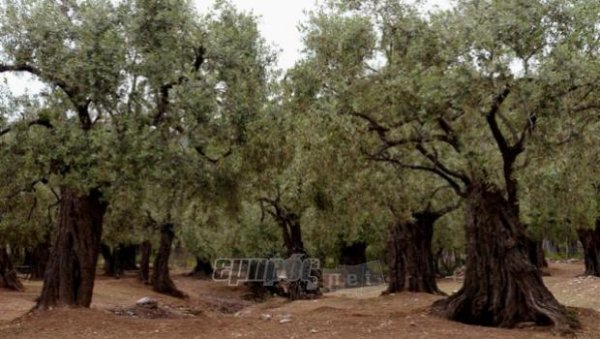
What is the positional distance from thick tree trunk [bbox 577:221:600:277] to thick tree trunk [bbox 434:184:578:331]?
22.9m

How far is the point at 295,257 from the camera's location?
102 ft

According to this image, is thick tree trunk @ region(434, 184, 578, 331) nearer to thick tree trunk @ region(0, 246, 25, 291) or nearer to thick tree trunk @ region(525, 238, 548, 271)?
thick tree trunk @ region(0, 246, 25, 291)

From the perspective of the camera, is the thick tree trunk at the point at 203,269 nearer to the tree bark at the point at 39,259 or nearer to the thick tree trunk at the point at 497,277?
the tree bark at the point at 39,259

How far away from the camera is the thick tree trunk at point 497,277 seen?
13933 mm

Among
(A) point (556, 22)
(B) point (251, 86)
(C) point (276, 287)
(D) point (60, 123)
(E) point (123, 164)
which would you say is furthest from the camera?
(C) point (276, 287)

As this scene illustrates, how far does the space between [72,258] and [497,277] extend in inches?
403

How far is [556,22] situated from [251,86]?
7103 mm

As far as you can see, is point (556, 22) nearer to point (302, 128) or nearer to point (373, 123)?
point (373, 123)

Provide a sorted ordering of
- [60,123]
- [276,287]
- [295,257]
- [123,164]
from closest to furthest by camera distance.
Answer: [123,164] → [60,123] → [295,257] → [276,287]

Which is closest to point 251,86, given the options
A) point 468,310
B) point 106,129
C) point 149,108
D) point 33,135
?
point 149,108

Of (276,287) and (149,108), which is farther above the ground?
(149,108)

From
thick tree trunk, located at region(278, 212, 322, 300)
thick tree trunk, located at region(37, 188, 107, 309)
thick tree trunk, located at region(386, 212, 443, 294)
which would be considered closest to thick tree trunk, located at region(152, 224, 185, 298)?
thick tree trunk, located at region(278, 212, 322, 300)

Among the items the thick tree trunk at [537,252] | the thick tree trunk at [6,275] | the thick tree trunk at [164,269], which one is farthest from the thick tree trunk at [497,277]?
the thick tree trunk at [537,252]

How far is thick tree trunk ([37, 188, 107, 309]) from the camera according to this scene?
1590 centimetres
